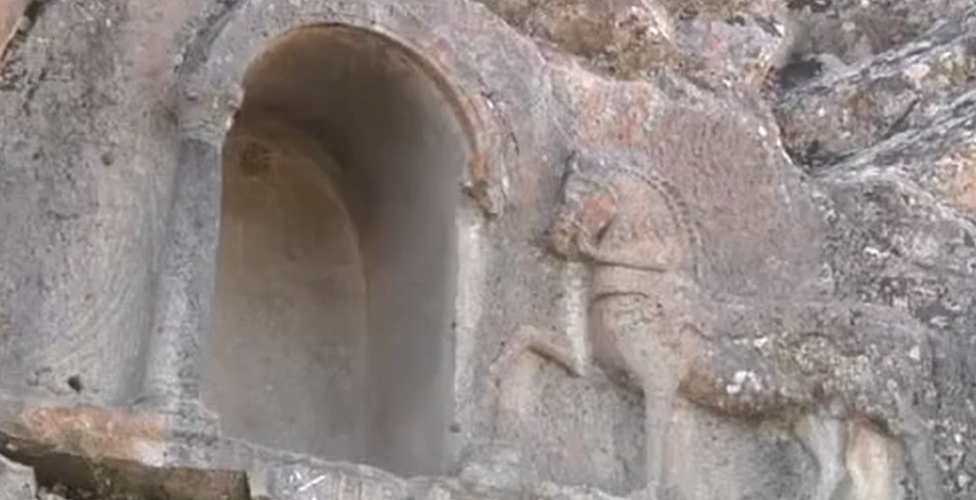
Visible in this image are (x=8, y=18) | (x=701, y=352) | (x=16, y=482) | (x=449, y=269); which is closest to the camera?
(x=16, y=482)

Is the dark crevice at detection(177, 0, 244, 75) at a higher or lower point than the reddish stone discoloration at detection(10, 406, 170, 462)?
higher

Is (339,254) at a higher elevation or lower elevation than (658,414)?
higher

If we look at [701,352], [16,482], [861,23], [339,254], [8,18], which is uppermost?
[861,23]

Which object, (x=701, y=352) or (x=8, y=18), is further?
(x=701, y=352)

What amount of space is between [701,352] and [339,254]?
61.4 inches

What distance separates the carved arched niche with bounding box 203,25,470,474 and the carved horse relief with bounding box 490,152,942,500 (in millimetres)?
459

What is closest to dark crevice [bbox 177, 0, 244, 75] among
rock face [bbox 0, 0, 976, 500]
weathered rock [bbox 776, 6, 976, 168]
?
rock face [bbox 0, 0, 976, 500]

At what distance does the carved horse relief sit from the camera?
871 centimetres

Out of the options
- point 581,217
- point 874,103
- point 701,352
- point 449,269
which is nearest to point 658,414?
point 701,352

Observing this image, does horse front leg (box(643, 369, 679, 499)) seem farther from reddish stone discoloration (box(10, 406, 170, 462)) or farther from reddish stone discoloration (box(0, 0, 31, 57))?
A: reddish stone discoloration (box(0, 0, 31, 57))

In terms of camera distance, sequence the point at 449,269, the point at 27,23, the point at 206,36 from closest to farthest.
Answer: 1. the point at 27,23
2. the point at 206,36
3. the point at 449,269

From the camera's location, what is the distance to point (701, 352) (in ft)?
28.8

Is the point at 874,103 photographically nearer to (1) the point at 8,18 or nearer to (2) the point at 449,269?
(2) the point at 449,269

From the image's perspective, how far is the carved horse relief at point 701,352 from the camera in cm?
871
